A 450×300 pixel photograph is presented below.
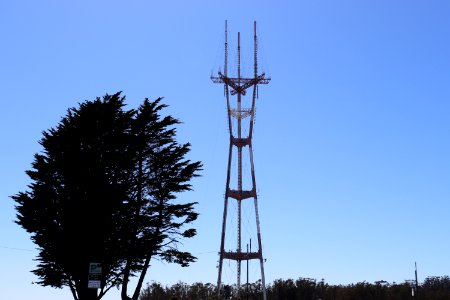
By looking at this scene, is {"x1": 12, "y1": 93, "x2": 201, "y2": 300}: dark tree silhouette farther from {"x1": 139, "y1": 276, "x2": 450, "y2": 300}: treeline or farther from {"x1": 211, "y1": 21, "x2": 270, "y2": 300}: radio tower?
{"x1": 139, "y1": 276, "x2": 450, "y2": 300}: treeline

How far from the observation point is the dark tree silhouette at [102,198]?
34.3 metres

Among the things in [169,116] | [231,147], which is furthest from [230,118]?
[169,116]

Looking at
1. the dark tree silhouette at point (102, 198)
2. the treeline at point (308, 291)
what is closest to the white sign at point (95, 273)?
the dark tree silhouette at point (102, 198)

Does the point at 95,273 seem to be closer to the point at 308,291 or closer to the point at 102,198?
the point at 102,198

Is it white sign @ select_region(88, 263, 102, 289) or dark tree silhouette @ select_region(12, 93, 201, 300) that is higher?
dark tree silhouette @ select_region(12, 93, 201, 300)

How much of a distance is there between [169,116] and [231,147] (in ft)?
85.9

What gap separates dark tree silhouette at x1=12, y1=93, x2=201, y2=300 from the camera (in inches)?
1352

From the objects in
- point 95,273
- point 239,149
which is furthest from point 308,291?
point 95,273

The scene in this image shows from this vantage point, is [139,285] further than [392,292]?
No

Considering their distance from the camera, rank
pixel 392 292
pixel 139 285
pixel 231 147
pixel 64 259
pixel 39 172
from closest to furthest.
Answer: pixel 64 259
pixel 39 172
pixel 139 285
pixel 231 147
pixel 392 292

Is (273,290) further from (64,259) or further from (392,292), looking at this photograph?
(64,259)

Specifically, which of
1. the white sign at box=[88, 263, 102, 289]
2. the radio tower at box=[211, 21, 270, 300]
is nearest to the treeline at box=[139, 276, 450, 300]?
the radio tower at box=[211, 21, 270, 300]

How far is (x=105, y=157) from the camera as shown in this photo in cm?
3662

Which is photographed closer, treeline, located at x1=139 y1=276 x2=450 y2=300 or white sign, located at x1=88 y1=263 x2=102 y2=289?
white sign, located at x1=88 y1=263 x2=102 y2=289
